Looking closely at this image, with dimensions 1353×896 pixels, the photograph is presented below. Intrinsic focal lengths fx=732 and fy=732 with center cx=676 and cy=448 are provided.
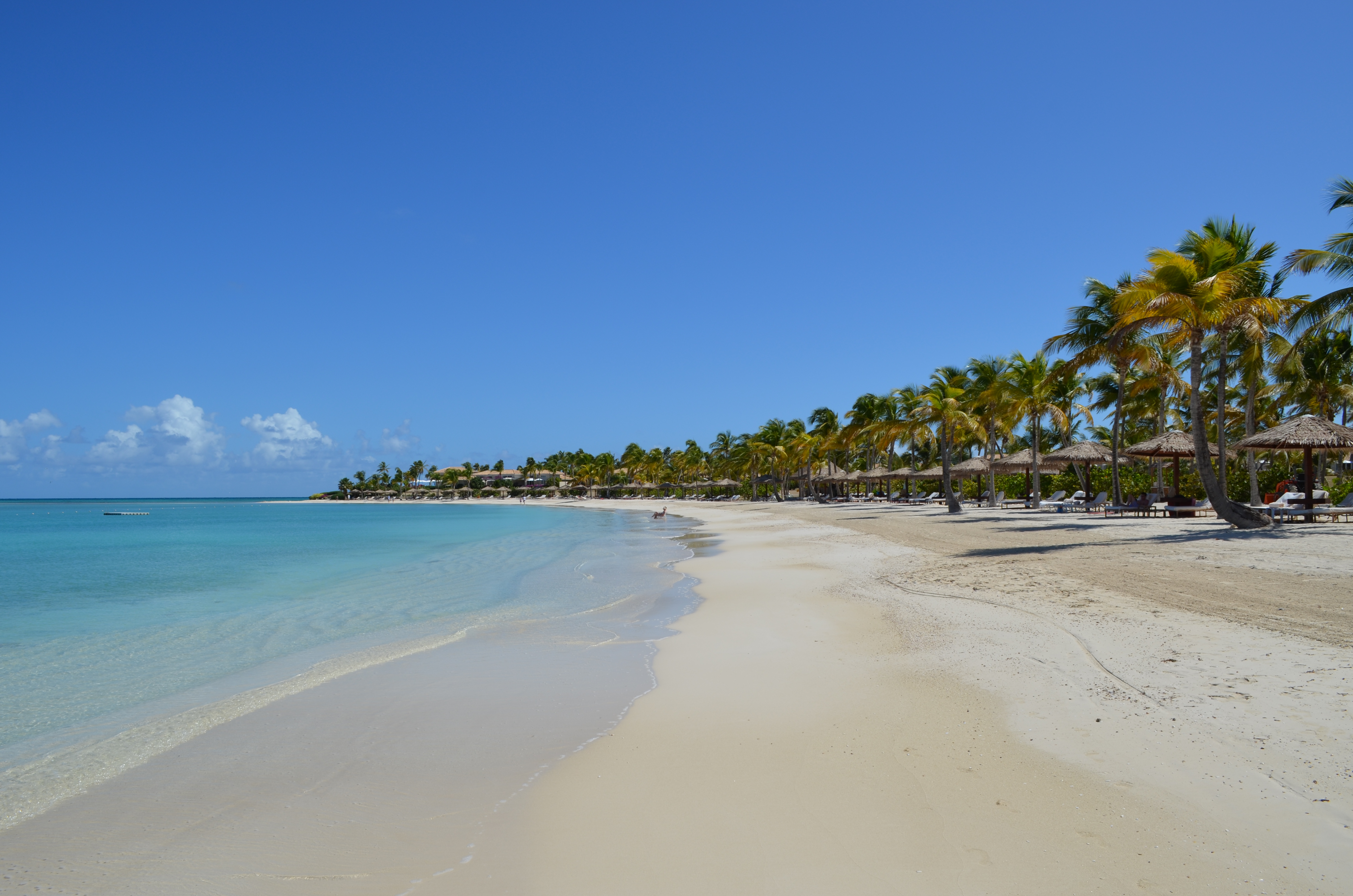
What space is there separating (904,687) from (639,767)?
2301mm

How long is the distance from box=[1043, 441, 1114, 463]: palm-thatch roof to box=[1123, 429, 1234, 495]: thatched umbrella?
3.12 meters

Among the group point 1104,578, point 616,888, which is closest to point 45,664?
point 616,888

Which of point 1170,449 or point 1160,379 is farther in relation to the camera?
point 1160,379

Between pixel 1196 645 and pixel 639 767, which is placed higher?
pixel 1196 645

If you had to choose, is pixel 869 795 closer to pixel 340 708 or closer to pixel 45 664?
pixel 340 708

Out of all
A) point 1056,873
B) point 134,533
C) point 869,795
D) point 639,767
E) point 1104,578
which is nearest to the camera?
point 1056,873

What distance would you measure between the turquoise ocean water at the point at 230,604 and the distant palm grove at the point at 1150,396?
13347mm

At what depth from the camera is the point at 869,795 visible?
3.65 m

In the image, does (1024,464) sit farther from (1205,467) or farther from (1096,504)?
(1205,467)

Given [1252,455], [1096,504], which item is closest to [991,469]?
[1096,504]

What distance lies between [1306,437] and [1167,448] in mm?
4679

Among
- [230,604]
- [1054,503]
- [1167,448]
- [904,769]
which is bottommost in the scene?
[230,604]

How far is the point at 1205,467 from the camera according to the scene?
1625 centimetres

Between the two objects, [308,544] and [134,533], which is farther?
[134,533]
